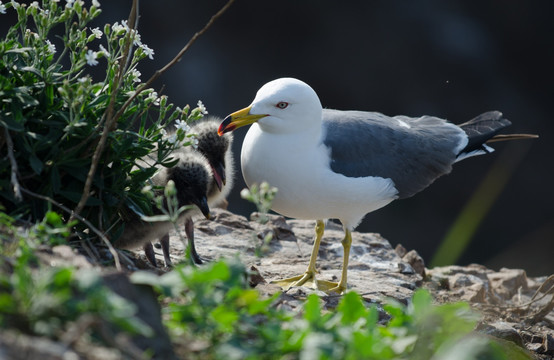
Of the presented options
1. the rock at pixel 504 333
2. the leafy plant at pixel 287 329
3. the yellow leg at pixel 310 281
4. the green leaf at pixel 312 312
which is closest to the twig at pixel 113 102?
the leafy plant at pixel 287 329

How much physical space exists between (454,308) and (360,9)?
8.92 meters

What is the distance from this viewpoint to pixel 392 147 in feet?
17.4

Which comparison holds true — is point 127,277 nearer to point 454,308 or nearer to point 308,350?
point 308,350

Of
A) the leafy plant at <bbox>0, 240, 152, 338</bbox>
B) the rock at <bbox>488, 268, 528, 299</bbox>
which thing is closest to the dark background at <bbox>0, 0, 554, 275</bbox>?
the rock at <bbox>488, 268, 528, 299</bbox>

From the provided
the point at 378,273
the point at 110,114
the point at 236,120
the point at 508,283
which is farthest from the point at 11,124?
the point at 508,283

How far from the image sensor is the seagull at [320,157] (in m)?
4.77

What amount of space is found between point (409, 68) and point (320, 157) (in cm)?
639

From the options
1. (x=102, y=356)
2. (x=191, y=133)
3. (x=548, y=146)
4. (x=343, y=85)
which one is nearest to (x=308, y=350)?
(x=102, y=356)

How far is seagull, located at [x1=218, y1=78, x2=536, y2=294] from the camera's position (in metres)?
4.77

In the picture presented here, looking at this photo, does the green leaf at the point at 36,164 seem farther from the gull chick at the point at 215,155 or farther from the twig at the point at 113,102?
the gull chick at the point at 215,155

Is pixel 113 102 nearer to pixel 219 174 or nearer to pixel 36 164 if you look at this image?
pixel 36 164

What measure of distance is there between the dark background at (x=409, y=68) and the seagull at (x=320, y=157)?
456cm

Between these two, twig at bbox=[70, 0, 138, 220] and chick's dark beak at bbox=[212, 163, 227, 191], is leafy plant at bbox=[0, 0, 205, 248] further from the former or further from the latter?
chick's dark beak at bbox=[212, 163, 227, 191]

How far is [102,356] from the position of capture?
2158mm
